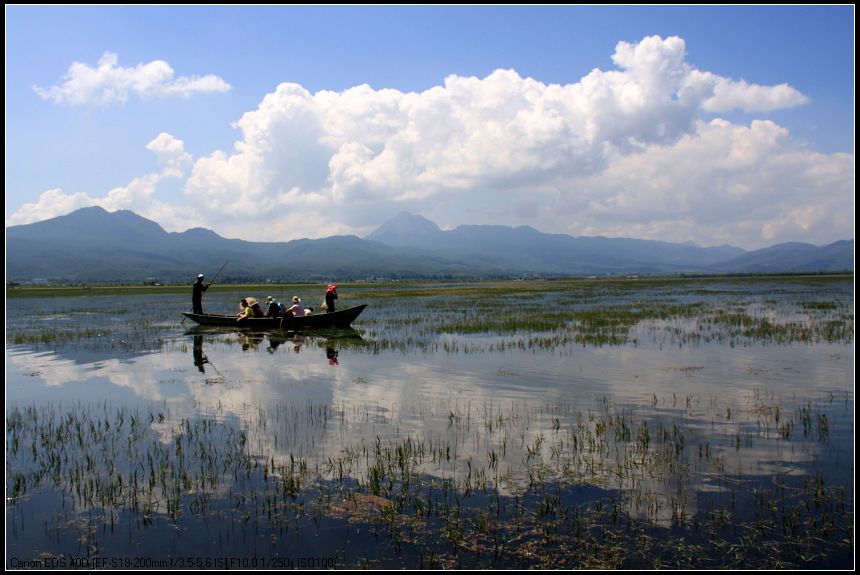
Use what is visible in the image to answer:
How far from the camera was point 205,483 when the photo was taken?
855 centimetres

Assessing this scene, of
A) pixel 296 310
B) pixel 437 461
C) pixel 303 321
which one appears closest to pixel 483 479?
pixel 437 461

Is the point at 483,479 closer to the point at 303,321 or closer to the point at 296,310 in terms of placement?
the point at 303,321

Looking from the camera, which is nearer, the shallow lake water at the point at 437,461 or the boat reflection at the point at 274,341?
the shallow lake water at the point at 437,461

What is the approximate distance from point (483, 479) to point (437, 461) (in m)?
1.07

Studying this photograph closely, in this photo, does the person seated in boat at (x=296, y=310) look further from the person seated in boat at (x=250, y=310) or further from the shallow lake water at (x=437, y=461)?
the shallow lake water at (x=437, y=461)

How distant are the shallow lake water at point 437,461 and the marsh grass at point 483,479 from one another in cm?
4

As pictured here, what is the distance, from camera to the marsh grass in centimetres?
658

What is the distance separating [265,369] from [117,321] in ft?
73.6

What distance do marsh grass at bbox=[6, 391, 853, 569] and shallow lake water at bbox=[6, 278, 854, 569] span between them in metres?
0.04

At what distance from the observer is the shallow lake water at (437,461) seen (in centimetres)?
664

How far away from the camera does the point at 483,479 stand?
8531 mm

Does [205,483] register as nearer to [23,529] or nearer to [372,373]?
[23,529]

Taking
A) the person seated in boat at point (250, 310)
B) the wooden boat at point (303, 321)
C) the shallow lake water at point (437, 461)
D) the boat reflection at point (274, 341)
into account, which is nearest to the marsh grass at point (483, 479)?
the shallow lake water at point (437, 461)

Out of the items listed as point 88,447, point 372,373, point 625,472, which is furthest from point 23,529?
point 372,373
